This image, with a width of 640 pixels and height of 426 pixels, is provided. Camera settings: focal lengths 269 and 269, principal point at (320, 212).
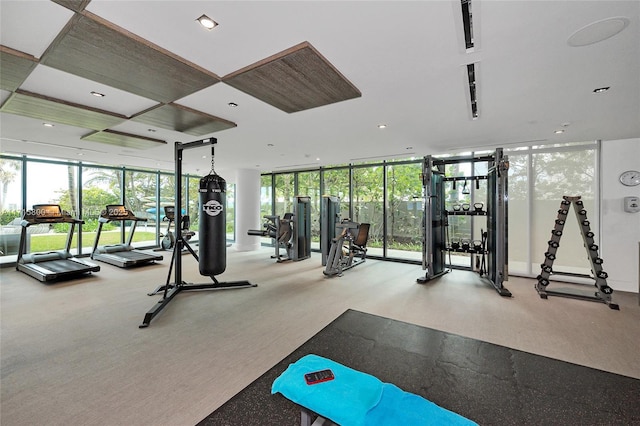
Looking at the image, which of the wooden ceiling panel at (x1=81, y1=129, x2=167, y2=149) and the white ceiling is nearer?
the white ceiling

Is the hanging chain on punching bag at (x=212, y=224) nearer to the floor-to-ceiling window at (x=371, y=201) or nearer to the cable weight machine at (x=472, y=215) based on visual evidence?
the cable weight machine at (x=472, y=215)

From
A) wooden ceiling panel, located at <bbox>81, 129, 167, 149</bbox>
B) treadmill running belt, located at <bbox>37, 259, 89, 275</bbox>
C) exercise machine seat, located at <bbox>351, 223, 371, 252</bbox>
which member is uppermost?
wooden ceiling panel, located at <bbox>81, 129, 167, 149</bbox>

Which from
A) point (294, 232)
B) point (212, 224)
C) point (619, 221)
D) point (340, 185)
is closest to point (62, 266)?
point (212, 224)

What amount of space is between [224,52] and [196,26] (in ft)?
1.13

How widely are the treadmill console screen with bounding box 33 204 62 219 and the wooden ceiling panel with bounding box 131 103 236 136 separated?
4.11 m

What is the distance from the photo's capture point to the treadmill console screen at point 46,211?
5.96 metres

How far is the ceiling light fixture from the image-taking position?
1.84 meters

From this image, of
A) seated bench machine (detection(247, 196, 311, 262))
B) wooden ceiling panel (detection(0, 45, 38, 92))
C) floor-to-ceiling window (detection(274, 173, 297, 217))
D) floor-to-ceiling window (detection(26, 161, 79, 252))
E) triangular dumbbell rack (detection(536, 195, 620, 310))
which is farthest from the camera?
floor-to-ceiling window (detection(274, 173, 297, 217))

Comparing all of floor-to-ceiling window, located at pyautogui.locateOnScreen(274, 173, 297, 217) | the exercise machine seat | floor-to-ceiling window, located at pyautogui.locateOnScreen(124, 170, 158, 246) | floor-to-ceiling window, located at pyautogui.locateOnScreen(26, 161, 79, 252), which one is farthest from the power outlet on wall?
floor-to-ceiling window, located at pyautogui.locateOnScreen(26, 161, 79, 252)

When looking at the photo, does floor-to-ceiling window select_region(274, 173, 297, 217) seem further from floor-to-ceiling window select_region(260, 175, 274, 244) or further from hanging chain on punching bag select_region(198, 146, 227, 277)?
hanging chain on punching bag select_region(198, 146, 227, 277)

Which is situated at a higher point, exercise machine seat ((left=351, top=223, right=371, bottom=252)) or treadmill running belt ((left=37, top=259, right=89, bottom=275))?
exercise machine seat ((left=351, top=223, right=371, bottom=252))

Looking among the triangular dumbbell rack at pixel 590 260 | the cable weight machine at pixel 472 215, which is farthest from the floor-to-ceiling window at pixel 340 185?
the triangular dumbbell rack at pixel 590 260

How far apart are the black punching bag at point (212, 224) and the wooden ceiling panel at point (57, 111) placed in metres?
1.57

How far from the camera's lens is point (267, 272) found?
20.2ft
